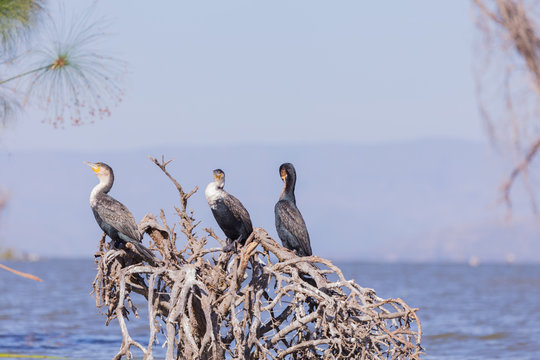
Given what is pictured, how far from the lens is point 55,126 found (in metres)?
8.35

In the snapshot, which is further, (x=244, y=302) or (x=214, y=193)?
(x=214, y=193)

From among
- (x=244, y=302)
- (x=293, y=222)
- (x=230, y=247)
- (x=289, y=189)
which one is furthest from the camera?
(x=289, y=189)

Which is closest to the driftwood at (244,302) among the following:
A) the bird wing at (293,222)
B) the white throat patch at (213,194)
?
the white throat patch at (213,194)

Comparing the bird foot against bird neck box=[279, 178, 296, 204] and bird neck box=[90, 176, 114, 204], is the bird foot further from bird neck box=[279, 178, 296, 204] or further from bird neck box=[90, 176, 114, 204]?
bird neck box=[90, 176, 114, 204]

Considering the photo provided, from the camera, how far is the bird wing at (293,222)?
7.48 meters

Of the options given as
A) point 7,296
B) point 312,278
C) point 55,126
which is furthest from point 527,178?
point 7,296

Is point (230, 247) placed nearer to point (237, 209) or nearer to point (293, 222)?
point (237, 209)

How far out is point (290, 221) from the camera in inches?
295

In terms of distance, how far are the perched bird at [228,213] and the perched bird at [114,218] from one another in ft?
2.04

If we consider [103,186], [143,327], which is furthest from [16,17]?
[143,327]

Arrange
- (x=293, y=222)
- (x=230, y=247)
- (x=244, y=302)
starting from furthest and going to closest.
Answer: (x=293, y=222) < (x=230, y=247) < (x=244, y=302)

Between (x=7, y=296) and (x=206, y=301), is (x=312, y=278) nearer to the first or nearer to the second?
(x=206, y=301)

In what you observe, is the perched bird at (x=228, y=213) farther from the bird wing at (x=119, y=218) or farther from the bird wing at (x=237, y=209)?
the bird wing at (x=119, y=218)

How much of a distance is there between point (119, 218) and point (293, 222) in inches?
55.9
